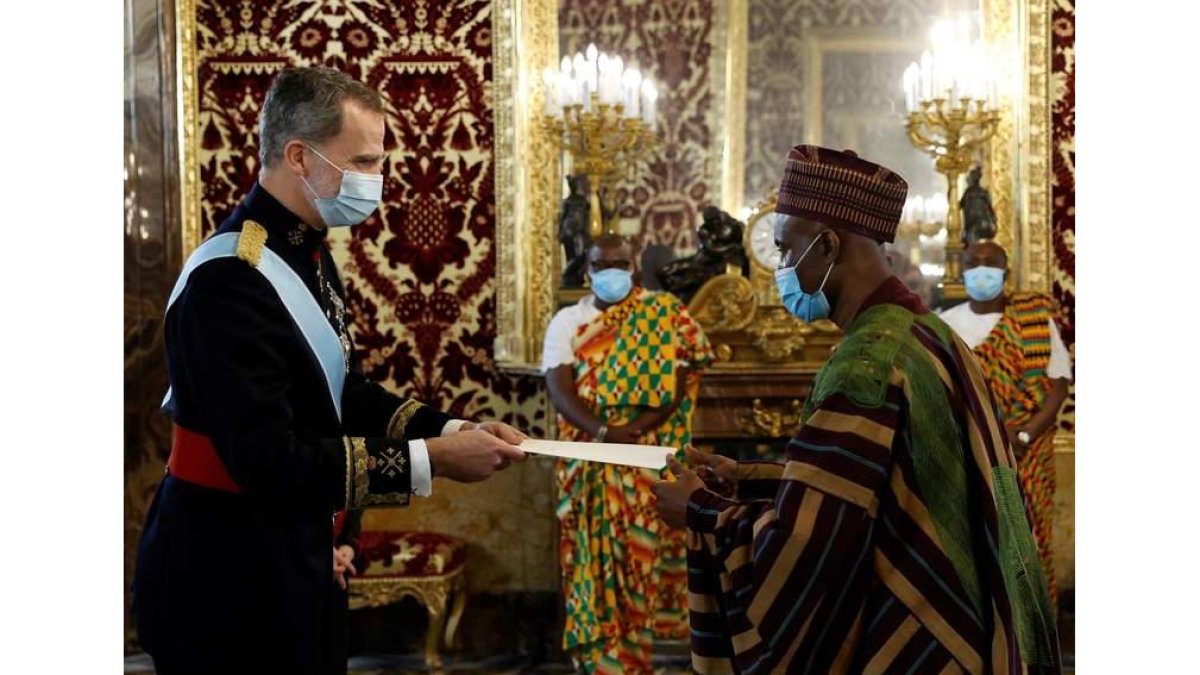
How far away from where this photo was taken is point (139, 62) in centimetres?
530

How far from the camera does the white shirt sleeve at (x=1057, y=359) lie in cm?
529

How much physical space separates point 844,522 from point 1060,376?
3.66 m

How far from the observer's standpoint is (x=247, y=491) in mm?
2174

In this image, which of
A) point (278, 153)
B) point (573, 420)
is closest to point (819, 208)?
point (278, 153)

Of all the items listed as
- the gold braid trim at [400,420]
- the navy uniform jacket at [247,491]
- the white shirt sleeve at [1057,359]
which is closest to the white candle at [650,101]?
the white shirt sleeve at [1057,359]

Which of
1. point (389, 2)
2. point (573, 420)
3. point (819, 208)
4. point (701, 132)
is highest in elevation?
point (389, 2)

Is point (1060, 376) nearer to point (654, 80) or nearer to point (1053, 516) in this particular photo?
point (1053, 516)

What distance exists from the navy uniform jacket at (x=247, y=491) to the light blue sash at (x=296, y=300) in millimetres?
31

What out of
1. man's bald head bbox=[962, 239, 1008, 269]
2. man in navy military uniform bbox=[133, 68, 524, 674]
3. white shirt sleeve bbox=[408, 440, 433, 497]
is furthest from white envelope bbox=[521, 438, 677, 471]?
man's bald head bbox=[962, 239, 1008, 269]

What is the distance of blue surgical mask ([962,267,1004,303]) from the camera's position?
5.23m

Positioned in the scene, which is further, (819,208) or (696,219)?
(696,219)

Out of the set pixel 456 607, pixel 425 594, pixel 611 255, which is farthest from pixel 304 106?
pixel 456 607

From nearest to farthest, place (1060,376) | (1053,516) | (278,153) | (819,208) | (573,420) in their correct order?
(819,208) → (278,153) → (573,420) → (1060,376) → (1053,516)

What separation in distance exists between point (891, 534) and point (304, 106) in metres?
1.33
